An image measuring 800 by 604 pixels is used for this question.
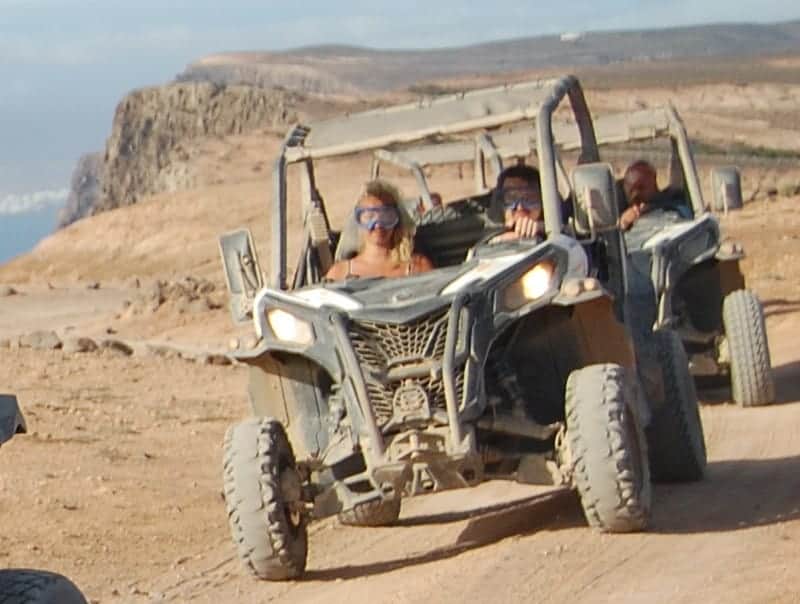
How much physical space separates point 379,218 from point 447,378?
1518mm

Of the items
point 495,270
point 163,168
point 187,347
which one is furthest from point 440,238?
point 163,168

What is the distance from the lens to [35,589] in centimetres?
578

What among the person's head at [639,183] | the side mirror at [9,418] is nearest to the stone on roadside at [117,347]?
the person's head at [639,183]

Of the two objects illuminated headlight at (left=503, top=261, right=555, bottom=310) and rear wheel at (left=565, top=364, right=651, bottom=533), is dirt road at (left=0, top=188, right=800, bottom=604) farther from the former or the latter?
illuminated headlight at (left=503, top=261, right=555, bottom=310)

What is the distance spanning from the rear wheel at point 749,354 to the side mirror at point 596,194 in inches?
159

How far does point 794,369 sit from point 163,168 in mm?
37867

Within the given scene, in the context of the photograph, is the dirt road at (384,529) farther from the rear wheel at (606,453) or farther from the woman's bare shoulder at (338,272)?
the woman's bare shoulder at (338,272)

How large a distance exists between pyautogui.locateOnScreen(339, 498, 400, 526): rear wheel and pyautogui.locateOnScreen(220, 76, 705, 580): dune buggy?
0.98 meters

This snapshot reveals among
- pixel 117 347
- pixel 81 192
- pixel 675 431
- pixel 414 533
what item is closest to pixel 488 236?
pixel 675 431

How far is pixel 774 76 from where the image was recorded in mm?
105625

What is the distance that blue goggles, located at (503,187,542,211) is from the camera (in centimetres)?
1007

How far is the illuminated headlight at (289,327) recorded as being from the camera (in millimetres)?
9086

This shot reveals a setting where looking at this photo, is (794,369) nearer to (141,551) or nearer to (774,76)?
(141,551)

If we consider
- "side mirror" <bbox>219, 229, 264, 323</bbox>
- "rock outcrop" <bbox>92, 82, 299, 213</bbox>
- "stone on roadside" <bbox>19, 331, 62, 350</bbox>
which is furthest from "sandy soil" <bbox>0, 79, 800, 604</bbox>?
"rock outcrop" <bbox>92, 82, 299, 213</bbox>
